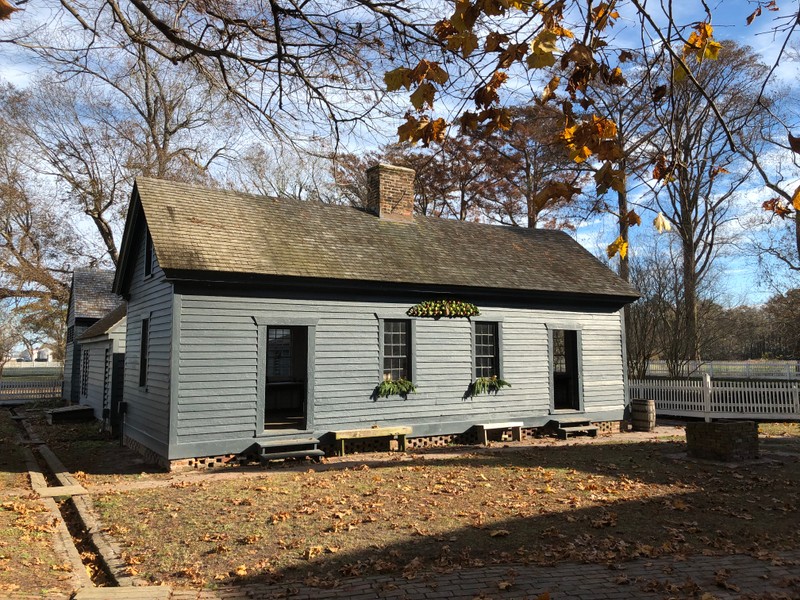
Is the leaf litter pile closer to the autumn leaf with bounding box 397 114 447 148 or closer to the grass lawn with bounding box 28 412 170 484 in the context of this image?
the grass lawn with bounding box 28 412 170 484

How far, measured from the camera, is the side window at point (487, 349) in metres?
15.0

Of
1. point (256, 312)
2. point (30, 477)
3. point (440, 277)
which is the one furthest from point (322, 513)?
point (440, 277)

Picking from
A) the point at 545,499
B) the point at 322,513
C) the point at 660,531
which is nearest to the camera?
the point at 660,531

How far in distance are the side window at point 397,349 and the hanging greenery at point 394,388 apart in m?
0.22

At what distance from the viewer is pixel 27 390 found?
28.3 m

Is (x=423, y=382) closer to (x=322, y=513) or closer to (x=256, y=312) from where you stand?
(x=256, y=312)

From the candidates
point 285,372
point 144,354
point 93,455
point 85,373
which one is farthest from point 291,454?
point 85,373

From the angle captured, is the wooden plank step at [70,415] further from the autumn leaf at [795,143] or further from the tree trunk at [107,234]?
the autumn leaf at [795,143]

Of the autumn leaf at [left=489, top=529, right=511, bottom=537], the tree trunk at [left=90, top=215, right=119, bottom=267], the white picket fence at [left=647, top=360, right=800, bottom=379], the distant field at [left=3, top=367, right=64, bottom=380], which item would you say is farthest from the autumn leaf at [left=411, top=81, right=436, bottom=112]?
the distant field at [left=3, top=367, right=64, bottom=380]

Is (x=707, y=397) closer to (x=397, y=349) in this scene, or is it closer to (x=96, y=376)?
(x=397, y=349)

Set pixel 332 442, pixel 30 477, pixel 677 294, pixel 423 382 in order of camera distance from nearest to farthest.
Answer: pixel 30 477
pixel 332 442
pixel 423 382
pixel 677 294

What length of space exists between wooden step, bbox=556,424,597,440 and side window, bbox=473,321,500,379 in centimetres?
233

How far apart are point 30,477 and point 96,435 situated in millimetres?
6392

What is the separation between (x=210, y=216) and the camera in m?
13.4
